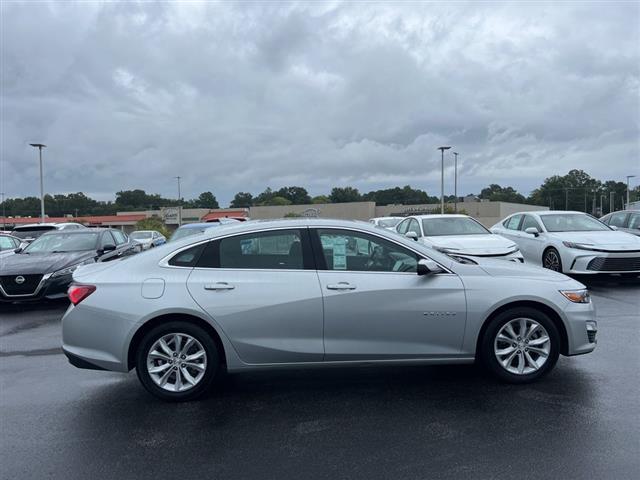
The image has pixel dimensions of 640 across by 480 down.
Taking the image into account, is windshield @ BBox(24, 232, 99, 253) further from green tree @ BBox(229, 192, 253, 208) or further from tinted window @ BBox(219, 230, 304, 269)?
green tree @ BBox(229, 192, 253, 208)

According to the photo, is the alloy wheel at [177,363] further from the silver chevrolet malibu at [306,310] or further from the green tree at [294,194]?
the green tree at [294,194]

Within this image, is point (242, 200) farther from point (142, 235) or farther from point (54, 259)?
point (54, 259)

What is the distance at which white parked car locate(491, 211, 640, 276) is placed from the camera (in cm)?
1024

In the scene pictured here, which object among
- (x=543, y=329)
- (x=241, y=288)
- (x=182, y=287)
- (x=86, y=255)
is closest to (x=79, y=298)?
(x=182, y=287)

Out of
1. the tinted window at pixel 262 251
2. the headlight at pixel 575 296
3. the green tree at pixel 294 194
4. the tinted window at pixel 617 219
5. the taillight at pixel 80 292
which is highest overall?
the green tree at pixel 294 194

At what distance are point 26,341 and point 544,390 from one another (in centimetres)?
651

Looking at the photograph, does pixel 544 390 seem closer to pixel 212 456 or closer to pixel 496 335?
pixel 496 335

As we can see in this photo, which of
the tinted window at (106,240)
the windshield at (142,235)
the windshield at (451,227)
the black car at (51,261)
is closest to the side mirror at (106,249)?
the black car at (51,261)

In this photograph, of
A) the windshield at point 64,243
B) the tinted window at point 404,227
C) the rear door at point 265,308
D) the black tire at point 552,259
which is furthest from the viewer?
the tinted window at point 404,227

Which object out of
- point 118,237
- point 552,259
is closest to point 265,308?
point 552,259

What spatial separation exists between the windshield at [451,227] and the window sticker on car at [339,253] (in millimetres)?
7125

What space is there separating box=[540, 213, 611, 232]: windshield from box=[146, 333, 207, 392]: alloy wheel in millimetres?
9663

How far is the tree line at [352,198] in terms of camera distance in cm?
9600

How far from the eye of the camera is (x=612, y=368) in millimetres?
5129
